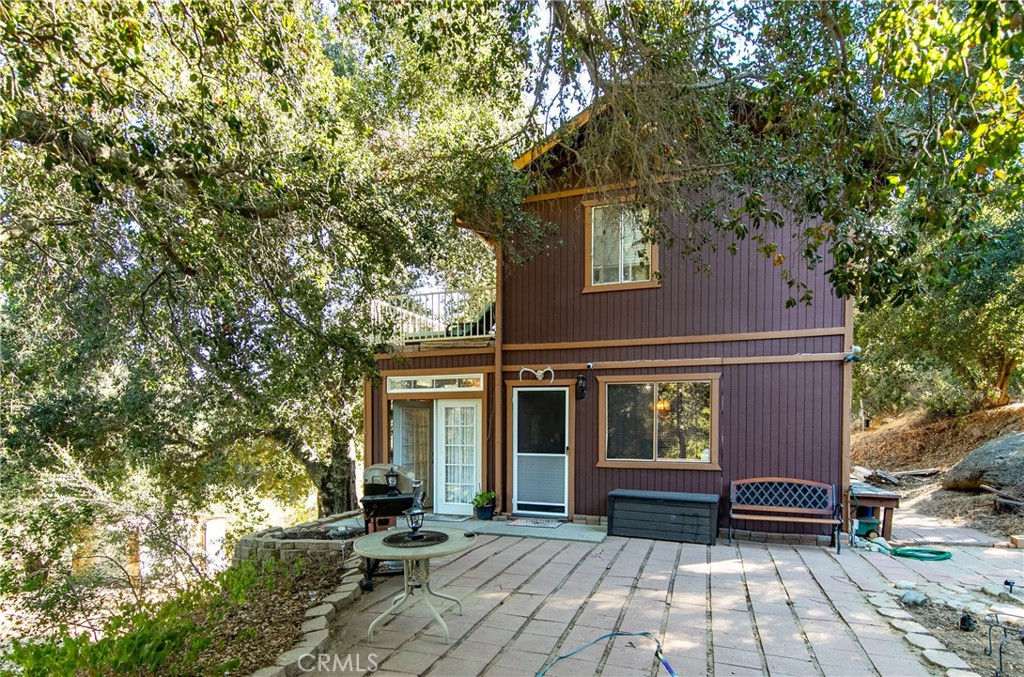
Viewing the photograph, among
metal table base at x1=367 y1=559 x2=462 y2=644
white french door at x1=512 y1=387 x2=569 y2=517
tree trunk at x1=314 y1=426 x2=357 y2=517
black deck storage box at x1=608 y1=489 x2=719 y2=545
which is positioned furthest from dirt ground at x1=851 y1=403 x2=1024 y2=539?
tree trunk at x1=314 y1=426 x2=357 y2=517

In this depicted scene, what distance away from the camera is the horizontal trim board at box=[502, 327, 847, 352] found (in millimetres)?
6797

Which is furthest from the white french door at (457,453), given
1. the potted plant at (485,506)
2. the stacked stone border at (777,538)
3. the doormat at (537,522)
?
the stacked stone border at (777,538)

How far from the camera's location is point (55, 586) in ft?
20.9

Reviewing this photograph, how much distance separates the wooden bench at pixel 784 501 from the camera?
257 inches

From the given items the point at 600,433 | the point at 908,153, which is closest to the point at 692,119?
the point at 908,153

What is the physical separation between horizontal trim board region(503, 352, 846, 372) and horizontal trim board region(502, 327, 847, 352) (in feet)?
0.74

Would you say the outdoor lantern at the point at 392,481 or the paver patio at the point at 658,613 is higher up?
the outdoor lantern at the point at 392,481

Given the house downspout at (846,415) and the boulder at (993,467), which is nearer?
the house downspout at (846,415)

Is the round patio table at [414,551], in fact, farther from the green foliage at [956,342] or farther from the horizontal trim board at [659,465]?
the green foliage at [956,342]

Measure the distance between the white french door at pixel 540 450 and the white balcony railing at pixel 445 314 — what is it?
1376 mm

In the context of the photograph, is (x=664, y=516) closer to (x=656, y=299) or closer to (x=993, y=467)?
(x=656, y=299)

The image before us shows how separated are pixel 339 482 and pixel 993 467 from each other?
11.7m

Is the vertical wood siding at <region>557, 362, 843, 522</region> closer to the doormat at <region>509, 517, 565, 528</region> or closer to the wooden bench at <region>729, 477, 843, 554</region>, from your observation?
the wooden bench at <region>729, 477, 843, 554</region>

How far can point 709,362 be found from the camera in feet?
23.7
